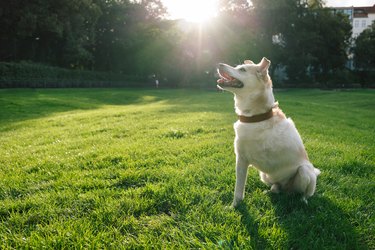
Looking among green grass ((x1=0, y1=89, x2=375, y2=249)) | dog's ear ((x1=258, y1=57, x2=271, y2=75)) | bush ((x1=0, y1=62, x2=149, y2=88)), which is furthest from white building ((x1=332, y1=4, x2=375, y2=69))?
dog's ear ((x1=258, y1=57, x2=271, y2=75))

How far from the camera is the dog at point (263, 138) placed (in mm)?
3617

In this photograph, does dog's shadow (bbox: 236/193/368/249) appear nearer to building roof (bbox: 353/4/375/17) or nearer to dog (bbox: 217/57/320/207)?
dog (bbox: 217/57/320/207)

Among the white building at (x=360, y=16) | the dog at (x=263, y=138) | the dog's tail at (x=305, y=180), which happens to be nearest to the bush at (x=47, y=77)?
the dog at (x=263, y=138)

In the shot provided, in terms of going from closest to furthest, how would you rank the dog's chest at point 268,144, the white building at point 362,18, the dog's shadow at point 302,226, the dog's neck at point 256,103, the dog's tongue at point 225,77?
the dog's shadow at point 302,226 → the dog's chest at point 268,144 → the dog's neck at point 256,103 → the dog's tongue at point 225,77 → the white building at point 362,18

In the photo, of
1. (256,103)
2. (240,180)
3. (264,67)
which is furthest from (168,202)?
(264,67)

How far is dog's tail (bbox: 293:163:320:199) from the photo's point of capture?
3.73 metres

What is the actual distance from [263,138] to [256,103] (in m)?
0.45

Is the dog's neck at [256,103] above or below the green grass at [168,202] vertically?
above

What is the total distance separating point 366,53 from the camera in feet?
201

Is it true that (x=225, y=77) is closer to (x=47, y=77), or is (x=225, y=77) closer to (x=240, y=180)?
(x=240, y=180)

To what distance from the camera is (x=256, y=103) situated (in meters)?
3.73

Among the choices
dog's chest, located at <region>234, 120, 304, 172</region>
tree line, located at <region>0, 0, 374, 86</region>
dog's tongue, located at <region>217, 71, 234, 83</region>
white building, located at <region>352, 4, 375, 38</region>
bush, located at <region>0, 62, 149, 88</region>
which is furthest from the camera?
white building, located at <region>352, 4, 375, 38</region>

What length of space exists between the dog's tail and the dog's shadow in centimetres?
11

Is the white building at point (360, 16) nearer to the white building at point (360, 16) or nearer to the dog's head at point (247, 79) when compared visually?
the white building at point (360, 16)
